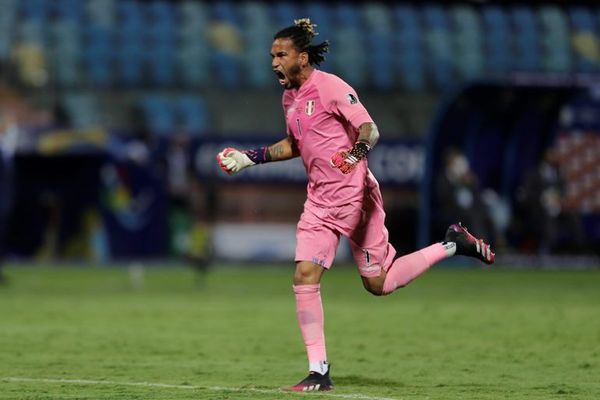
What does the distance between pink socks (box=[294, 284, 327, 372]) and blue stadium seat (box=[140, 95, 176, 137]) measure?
68.9 feet

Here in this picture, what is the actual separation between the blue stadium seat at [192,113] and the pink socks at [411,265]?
20.5m

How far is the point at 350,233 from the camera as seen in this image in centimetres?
817

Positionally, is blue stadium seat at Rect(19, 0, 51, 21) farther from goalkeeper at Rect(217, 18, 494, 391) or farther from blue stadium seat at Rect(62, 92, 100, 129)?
goalkeeper at Rect(217, 18, 494, 391)

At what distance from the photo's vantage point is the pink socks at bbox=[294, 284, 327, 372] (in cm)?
789

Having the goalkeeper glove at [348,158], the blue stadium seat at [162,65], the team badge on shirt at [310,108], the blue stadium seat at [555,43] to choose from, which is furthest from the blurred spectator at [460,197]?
the goalkeeper glove at [348,158]

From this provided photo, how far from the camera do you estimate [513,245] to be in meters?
24.8

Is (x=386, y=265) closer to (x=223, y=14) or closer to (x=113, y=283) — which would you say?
(x=113, y=283)

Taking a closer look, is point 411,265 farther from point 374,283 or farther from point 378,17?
point 378,17

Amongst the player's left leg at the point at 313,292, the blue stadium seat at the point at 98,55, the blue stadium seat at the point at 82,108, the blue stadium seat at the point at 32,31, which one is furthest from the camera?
the blue stadium seat at the point at 98,55

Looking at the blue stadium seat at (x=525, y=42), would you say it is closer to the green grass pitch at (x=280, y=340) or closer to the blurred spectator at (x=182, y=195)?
the blurred spectator at (x=182, y=195)

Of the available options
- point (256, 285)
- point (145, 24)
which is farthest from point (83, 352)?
point (145, 24)

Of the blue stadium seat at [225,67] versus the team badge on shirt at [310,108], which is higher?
the blue stadium seat at [225,67]

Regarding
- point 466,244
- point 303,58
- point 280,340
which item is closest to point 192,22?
point 280,340

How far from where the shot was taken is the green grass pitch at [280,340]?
8.19m
